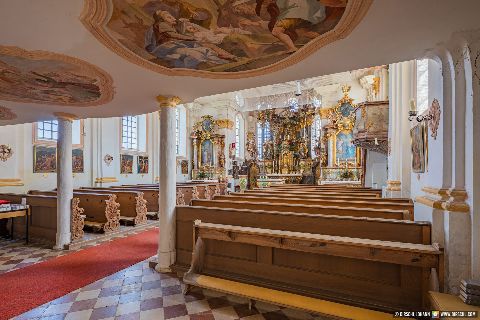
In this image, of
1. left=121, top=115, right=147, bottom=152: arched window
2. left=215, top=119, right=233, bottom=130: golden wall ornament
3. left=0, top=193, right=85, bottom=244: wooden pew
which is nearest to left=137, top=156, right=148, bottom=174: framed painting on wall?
left=121, top=115, right=147, bottom=152: arched window

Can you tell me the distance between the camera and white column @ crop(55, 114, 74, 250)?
6.27 m

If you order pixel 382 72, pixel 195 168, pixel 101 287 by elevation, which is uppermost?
pixel 382 72

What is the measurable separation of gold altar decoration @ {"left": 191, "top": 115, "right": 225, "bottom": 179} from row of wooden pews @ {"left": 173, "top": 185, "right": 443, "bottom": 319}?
14.2 metres

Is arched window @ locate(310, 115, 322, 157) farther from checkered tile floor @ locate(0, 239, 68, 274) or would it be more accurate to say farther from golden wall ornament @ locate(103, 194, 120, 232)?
checkered tile floor @ locate(0, 239, 68, 274)

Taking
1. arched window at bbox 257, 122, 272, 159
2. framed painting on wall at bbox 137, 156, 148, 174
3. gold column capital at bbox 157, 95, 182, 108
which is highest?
arched window at bbox 257, 122, 272, 159

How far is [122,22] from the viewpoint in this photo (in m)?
2.48

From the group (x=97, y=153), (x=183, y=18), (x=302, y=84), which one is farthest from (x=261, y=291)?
(x=302, y=84)

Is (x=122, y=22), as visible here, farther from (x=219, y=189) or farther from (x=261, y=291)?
(x=219, y=189)

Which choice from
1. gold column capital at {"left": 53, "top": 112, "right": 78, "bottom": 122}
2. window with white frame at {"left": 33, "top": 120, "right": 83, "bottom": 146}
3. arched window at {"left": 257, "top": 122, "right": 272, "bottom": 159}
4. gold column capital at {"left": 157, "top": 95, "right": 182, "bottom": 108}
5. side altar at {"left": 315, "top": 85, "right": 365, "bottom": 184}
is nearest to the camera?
gold column capital at {"left": 157, "top": 95, "right": 182, "bottom": 108}

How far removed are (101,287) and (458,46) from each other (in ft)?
18.3

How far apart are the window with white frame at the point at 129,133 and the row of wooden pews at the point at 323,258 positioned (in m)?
10.9

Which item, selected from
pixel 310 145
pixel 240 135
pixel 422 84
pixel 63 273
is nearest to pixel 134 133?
pixel 240 135

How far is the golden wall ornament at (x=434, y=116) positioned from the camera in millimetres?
3173

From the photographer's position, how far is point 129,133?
14188 millimetres
